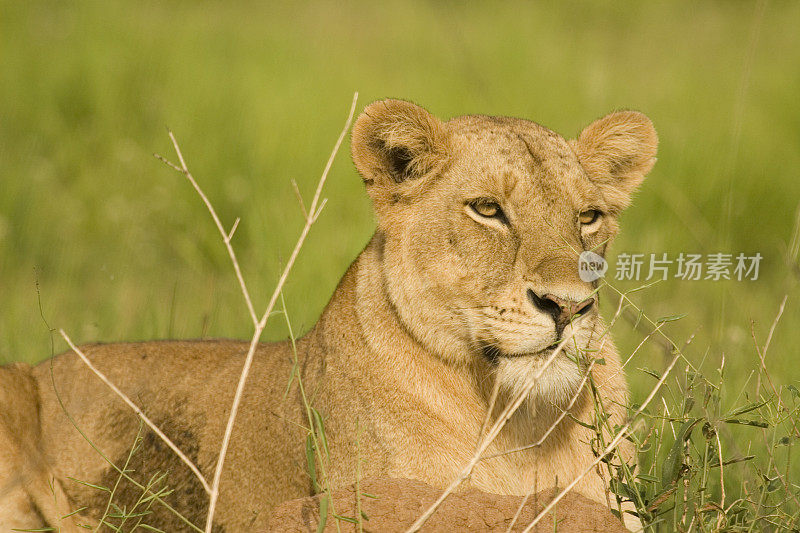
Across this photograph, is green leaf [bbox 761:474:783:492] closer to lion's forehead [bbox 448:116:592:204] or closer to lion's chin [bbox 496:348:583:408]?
lion's chin [bbox 496:348:583:408]

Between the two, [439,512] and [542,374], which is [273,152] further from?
[439,512]

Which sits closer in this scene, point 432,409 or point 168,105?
point 432,409

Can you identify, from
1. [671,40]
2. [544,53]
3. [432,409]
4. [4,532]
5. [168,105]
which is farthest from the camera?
[671,40]

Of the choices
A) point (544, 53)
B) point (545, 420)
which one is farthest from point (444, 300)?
point (544, 53)

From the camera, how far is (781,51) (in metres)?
12.9

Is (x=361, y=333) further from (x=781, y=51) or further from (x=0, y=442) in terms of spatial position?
(x=781, y=51)

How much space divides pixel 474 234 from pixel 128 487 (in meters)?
1.65

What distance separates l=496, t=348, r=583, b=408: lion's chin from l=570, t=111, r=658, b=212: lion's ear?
100 centimetres

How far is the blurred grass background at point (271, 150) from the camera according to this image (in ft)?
23.6

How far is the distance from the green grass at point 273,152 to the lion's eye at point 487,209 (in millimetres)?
2197

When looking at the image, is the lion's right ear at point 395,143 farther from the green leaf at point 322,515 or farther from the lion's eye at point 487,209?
the green leaf at point 322,515

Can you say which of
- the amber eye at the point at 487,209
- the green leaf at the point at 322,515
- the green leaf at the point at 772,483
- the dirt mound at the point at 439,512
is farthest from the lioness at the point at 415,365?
the green leaf at the point at 772,483

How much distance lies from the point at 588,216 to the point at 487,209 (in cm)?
38

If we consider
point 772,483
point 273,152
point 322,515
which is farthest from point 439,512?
point 273,152
